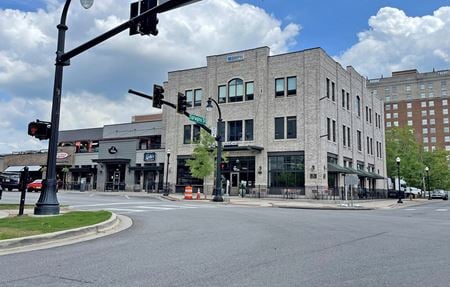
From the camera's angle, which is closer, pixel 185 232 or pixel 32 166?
pixel 185 232

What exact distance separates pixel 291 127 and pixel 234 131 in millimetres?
6443

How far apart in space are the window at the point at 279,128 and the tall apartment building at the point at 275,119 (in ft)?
0.33

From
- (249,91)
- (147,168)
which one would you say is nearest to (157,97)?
(249,91)

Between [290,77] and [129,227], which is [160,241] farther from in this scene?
[290,77]

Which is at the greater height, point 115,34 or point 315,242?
point 115,34

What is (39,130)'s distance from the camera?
1288 centimetres

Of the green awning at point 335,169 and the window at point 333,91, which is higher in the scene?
the window at point 333,91

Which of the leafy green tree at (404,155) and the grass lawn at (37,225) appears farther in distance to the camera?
the leafy green tree at (404,155)

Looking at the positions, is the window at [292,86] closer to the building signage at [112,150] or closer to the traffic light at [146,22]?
the building signage at [112,150]

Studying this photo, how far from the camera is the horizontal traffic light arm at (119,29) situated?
999 centimetres

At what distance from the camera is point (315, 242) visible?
9.16 metres

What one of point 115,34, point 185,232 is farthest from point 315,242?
point 115,34

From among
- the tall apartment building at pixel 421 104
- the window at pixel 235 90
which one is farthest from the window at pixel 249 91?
the tall apartment building at pixel 421 104

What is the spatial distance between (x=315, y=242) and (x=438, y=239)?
3.44 meters
